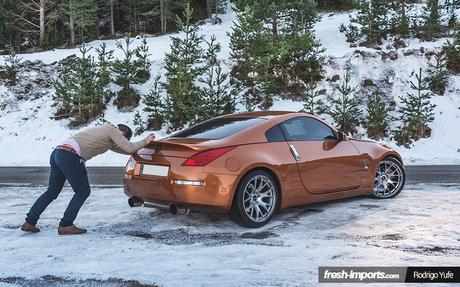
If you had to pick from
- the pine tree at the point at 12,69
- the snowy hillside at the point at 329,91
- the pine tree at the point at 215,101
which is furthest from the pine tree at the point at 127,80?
the pine tree at the point at 12,69

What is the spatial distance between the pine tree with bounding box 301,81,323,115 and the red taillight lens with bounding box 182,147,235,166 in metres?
11.5

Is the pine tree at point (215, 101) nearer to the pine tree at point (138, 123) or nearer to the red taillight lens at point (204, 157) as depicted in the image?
the pine tree at point (138, 123)

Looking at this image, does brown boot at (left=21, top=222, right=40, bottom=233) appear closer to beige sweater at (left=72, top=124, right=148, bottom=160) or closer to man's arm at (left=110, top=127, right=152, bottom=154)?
beige sweater at (left=72, top=124, right=148, bottom=160)

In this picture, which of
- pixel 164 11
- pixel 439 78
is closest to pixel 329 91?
pixel 439 78

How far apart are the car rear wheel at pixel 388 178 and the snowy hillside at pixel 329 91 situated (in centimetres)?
752

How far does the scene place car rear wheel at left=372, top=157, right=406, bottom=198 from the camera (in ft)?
25.6

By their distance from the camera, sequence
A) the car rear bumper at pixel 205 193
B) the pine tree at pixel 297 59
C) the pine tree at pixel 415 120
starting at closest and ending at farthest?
the car rear bumper at pixel 205 193 < the pine tree at pixel 415 120 < the pine tree at pixel 297 59

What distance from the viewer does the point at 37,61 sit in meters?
23.1

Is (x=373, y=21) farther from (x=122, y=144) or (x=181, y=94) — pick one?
(x=122, y=144)

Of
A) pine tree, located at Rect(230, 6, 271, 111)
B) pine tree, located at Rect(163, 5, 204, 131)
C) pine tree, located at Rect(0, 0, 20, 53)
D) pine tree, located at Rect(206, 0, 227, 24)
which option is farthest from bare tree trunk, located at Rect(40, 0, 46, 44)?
pine tree, located at Rect(230, 6, 271, 111)

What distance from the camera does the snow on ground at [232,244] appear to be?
4480 mm

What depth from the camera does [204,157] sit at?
5.86 meters

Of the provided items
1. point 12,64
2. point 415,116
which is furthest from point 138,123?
point 415,116

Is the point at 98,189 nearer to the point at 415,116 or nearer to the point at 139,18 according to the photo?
the point at 415,116
